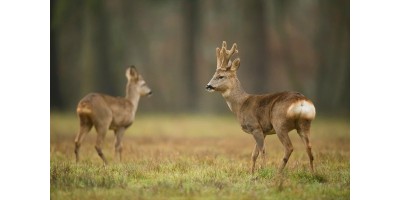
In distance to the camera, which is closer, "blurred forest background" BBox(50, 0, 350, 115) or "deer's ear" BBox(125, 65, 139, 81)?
"blurred forest background" BBox(50, 0, 350, 115)

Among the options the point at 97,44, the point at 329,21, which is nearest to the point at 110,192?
the point at 329,21

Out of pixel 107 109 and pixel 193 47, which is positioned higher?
pixel 193 47

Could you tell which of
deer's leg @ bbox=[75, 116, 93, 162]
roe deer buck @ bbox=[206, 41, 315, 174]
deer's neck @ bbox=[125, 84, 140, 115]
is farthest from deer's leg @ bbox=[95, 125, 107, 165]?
roe deer buck @ bbox=[206, 41, 315, 174]

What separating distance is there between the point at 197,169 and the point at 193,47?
10802mm

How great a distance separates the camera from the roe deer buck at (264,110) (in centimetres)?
748

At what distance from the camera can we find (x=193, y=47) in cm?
1872

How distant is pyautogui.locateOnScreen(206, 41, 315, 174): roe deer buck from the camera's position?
24.5 feet

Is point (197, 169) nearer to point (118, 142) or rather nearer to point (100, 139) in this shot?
point (100, 139)

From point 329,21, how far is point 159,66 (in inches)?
416

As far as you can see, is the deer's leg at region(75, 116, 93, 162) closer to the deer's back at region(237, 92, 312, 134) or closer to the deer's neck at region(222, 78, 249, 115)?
the deer's neck at region(222, 78, 249, 115)

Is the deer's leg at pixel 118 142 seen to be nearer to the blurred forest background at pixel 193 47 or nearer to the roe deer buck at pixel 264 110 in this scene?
the blurred forest background at pixel 193 47

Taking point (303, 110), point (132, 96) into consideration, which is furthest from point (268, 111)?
point (132, 96)

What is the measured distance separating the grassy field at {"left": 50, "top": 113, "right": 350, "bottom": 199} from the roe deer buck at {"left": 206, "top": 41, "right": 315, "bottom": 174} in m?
0.37
